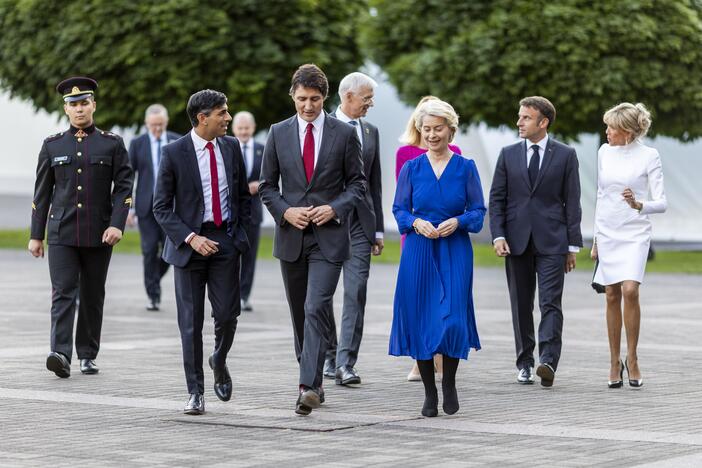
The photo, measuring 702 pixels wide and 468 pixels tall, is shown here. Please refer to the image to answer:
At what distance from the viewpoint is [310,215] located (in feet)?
27.1

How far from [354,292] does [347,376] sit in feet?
1.91

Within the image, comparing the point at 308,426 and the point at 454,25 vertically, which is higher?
the point at 454,25

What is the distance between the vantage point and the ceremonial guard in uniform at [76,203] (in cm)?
1003

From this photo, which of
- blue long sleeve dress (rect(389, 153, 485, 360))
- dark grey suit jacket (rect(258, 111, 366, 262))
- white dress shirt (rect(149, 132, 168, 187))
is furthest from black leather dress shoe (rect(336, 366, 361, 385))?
white dress shirt (rect(149, 132, 168, 187))

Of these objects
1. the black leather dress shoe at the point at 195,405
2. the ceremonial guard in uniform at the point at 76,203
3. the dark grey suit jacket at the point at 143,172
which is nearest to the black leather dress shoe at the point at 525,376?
the black leather dress shoe at the point at 195,405

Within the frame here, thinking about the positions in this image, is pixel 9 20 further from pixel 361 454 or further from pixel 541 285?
pixel 361 454

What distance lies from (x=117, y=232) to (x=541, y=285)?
111 inches

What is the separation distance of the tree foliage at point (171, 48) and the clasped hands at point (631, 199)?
19.2 meters

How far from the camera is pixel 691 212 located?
120 ft

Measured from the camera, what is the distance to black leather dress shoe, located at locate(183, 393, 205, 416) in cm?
814

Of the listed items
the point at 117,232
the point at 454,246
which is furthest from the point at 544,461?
the point at 117,232

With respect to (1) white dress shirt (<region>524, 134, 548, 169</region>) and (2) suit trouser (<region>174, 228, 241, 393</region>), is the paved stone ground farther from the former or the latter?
(1) white dress shirt (<region>524, 134, 548, 169</region>)

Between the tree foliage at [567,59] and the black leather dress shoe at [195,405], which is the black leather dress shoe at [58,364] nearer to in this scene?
the black leather dress shoe at [195,405]

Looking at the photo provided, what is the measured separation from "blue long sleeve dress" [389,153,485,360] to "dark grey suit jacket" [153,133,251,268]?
0.96 m
